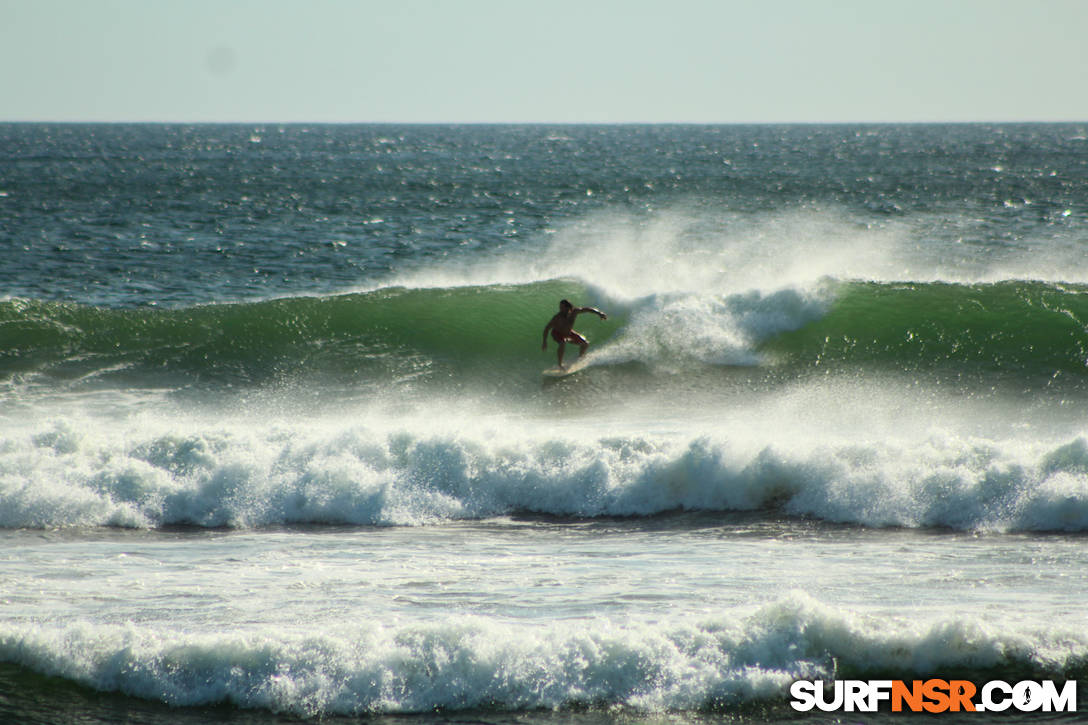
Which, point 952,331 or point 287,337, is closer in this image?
point 952,331

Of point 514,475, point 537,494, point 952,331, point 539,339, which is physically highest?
point 952,331

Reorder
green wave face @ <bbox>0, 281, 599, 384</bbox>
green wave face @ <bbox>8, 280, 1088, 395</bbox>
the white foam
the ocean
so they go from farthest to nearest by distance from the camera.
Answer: green wave face @ <bbox>0, 281, 599, 384</bbox>
green wave face @ <bbox>8, 280, 1088, 395</bbox>
the white foam
the ocean

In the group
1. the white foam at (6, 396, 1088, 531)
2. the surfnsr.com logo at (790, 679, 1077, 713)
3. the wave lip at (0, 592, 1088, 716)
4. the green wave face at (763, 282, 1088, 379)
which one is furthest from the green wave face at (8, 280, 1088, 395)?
the surfnsr.com logo at (790, 679, 1077, 713)

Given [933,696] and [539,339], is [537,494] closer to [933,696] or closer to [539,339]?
[933,696]

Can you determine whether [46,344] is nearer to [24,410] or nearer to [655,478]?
[24,410]

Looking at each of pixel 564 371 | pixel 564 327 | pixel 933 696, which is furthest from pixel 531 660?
pixel 564 371

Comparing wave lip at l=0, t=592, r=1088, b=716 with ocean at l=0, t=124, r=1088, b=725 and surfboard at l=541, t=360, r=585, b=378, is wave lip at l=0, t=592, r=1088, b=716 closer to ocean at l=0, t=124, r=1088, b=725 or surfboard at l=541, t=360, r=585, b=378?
ocean at l=0, t=124, r=1088, b=725

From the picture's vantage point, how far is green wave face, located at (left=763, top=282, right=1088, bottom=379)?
43.0 ft

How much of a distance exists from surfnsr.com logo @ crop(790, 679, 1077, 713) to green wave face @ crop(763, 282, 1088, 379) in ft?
27.4

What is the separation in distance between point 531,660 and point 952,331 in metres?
10.8

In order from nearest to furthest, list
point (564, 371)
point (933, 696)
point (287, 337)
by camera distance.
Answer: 1. point (933, 696)
2. point (564, 371)
3. point (287, 337)

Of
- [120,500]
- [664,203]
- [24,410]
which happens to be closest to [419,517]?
[120,500]

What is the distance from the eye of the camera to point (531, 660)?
5.38m

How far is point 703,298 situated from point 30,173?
54.4m
